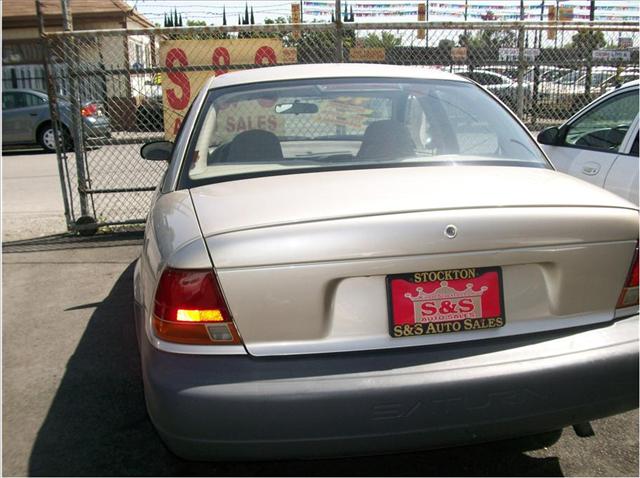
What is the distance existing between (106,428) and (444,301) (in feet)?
6.15

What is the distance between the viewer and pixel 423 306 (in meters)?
2.11

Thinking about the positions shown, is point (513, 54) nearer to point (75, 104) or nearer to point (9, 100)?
point (75, 104)

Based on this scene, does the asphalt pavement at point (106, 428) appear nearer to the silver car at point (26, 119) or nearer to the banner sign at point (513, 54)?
the banner sign at point (513, 54)

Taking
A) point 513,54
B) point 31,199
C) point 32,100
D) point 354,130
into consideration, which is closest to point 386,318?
point 354,130

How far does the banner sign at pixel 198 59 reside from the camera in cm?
684

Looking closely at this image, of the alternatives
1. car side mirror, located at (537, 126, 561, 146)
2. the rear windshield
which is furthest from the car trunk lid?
car side mirror, located at (537, 126, 561, 146)

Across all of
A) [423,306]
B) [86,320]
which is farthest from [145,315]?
[86,320]

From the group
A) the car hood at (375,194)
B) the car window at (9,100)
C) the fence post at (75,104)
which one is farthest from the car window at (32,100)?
the car hood at (375,194)

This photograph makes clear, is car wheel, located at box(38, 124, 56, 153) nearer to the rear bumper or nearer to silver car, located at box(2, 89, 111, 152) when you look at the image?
silver car, located at box(2, 89, 111, 152)

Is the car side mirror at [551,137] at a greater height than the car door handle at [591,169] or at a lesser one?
greater

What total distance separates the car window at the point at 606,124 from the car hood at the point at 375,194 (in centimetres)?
215

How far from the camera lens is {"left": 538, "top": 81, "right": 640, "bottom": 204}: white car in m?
4.21

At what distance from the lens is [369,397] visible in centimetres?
198

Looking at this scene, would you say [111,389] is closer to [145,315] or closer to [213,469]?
[213,469]
